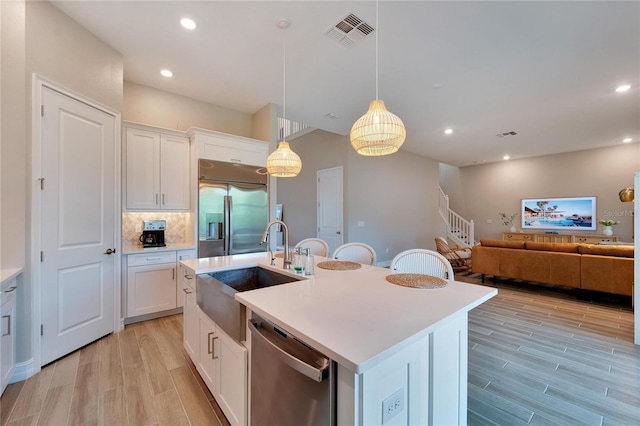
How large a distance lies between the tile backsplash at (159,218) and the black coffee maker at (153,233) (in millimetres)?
104

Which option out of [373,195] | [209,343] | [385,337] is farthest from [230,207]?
[373,195]

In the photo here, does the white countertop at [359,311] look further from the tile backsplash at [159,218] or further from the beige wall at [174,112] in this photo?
the beige wall at [174,112]

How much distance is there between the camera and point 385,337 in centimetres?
90

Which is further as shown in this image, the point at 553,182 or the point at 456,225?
the point at 456,225

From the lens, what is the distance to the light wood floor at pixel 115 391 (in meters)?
1.63

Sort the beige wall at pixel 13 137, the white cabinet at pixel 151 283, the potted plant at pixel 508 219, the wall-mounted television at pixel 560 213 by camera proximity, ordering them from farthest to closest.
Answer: the potted plant at pixel 508 219, the wall-mounted television at pixel 560 213, the white cabinet at pixel 151 283, the beige wall at pixel 13 137

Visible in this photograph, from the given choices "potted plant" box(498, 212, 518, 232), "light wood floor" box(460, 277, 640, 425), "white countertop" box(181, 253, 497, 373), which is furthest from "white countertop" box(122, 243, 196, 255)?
"potted plant" box(498, 212, 518, 232)

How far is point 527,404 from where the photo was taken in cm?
176

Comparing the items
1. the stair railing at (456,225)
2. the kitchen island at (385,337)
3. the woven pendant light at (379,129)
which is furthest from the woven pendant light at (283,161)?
the stair railing at (456,225)

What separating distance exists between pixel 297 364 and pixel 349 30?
8.98 feet

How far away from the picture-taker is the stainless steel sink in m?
1.41

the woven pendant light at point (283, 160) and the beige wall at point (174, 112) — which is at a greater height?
the beige wall at point (174, 112)

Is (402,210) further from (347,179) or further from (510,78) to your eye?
(510,78)

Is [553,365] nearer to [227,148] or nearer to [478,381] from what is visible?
[478,381]
